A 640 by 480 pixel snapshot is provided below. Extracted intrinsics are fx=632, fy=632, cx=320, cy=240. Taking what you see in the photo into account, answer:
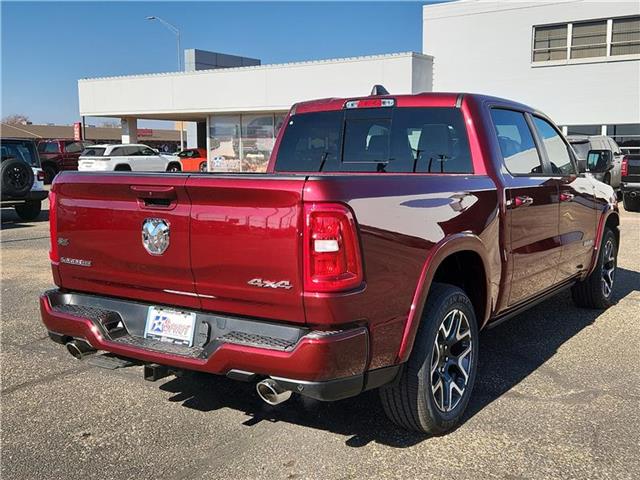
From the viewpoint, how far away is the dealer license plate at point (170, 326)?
126 inches

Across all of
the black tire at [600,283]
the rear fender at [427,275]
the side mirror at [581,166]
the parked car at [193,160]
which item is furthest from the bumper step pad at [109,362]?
the parked car at [193,160]

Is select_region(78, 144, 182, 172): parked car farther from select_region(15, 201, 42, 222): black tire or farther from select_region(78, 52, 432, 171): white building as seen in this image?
select_region(15, 201, 42, 222): black tire

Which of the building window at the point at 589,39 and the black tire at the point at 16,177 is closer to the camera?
the black tire at the point at 16,177

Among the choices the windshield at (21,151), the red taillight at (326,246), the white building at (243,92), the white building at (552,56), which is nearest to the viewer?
the red taillight at (326,246)

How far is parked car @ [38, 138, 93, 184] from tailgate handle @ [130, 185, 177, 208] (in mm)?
28126

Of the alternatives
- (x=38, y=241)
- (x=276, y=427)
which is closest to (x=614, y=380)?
(x=276, y=427)

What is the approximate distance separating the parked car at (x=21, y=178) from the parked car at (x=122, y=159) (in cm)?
1098

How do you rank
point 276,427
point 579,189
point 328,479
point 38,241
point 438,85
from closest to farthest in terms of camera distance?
point 328,479 → point 276,427 → point 579,189 → point 38,241 → point 438,85

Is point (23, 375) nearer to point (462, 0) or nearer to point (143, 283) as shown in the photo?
point (143, 283)

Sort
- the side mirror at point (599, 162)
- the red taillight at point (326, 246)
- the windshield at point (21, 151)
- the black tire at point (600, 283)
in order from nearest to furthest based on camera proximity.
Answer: the red taillight at point (326, 246), the side mirror at point (599, 162), the black tire at point (600, 283), the windshield at point (21, 151)

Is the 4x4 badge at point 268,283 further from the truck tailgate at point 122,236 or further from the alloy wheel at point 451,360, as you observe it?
the alloy wheel at point 451,360

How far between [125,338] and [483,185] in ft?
7.53

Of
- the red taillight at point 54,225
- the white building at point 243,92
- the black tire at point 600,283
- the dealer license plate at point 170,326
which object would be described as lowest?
the black tire at point 600,283

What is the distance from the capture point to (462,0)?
2459cm
